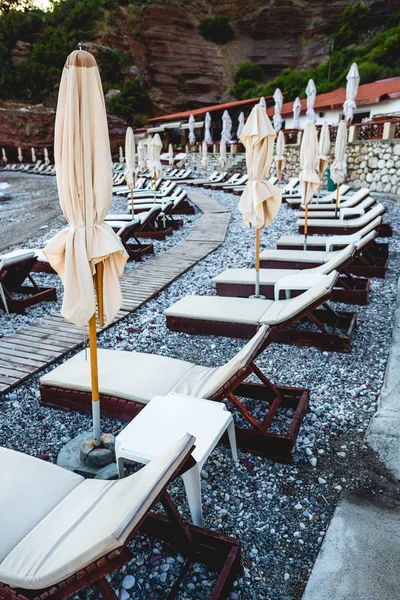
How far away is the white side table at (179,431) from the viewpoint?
7.33 feet

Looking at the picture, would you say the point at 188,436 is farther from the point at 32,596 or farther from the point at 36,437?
the point at 36,437

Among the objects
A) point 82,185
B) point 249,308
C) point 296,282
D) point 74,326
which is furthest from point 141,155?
point 82,185

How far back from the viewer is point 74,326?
5.21 meters

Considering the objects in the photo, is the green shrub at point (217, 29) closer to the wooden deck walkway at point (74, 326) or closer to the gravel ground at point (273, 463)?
the wooden deck walkway at point (74, 326)

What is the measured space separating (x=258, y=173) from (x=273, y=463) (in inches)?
142

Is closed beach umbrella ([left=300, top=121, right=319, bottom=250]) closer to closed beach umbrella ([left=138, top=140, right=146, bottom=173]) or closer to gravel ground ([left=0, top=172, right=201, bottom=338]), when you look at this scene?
gravel ground ([left=0, top=172, right=201, bottom=338])

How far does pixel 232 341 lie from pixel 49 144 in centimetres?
4119

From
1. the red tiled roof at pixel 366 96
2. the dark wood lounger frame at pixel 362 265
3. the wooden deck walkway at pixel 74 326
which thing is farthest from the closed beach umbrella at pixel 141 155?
the red tiled roof at pixel 366 96

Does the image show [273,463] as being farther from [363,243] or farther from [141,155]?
[141,155]

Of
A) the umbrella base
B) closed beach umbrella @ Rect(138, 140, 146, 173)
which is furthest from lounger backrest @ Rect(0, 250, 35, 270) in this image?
closed beach umbrella @ Rect(138, 140, 146, 173)

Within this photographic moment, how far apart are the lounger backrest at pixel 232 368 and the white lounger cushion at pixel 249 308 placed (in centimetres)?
102

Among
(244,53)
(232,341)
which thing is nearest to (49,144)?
(244,53)

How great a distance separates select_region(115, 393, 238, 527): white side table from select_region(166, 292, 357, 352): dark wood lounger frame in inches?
57.3

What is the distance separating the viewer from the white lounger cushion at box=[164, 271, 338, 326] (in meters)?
3.98
